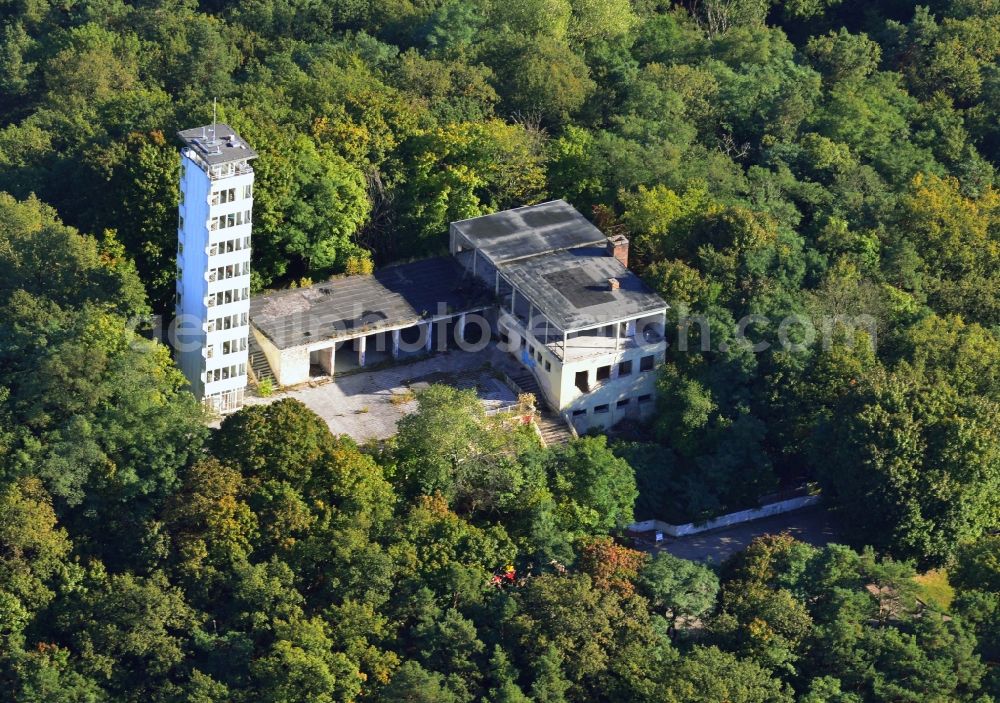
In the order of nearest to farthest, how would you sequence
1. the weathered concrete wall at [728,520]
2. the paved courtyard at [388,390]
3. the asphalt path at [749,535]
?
the paved courtyard at [388,390] < the asphalt path at [749,535] < the weathered concrete wall at [728,520]

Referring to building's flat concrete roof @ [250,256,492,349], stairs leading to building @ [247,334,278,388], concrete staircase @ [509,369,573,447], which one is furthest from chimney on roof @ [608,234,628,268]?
stairs leading to building @ [247,334,278,388]

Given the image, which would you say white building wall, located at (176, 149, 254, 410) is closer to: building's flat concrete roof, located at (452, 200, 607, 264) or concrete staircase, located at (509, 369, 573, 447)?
building's flat concrete roof, located at (452, 200, 607, 264)

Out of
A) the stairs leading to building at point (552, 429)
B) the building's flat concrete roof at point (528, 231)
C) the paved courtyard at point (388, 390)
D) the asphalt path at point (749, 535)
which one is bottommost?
A: the asphalt path at point (749, 535)

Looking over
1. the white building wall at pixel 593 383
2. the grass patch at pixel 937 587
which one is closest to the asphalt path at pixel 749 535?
the grass patch at pixel 937 587

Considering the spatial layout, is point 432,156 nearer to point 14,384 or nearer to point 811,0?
point 14,384

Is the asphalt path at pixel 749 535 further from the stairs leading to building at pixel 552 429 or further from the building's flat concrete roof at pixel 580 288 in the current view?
the building's flat concrete roof at pixel 580 288

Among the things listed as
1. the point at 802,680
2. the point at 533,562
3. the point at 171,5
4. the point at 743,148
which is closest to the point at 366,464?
the point at 533,562

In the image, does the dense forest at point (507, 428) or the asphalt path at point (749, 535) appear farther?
the asphalt path at point (749, 535)
